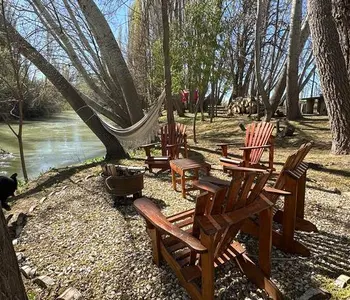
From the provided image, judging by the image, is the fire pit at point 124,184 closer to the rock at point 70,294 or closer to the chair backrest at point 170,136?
the rock at point 70,294

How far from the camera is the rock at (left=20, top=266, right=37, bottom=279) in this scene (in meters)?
1.85

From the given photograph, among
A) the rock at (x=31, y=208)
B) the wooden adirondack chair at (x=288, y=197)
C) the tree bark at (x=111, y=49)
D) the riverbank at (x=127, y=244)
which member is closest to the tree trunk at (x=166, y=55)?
the tree bark at (x=111, y=49)

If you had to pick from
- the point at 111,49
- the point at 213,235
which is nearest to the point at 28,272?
the point at 213,235

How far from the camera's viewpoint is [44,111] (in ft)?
67.3

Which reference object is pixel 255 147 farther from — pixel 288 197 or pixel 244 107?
pixel 244 107

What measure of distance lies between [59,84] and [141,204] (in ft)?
12.7

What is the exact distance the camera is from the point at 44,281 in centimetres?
176

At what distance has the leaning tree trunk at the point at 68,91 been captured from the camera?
449 centimetres

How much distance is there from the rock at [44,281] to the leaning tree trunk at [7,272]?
64 cm

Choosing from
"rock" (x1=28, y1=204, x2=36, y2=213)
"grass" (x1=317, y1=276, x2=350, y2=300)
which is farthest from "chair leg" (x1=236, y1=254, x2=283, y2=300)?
"rock" (x1=28, y1=204, x2=36, y2=213)

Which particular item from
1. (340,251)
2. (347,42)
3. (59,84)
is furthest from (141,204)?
(59,84)

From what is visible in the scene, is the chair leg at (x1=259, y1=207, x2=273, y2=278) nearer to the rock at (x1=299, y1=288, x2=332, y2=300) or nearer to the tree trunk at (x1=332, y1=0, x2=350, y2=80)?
the rock at (x1=299, y1=288, x2=332, y2=300)

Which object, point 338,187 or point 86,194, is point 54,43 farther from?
point 338,187

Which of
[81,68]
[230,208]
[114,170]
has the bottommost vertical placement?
[114,170]
